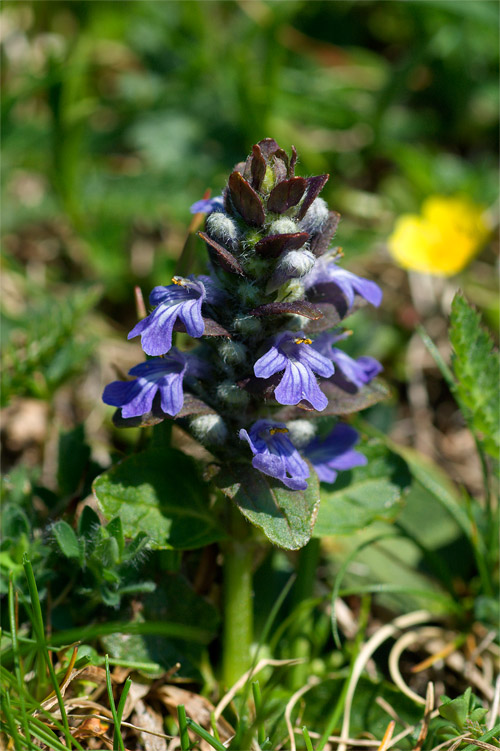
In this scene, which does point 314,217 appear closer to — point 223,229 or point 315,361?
point 223,229

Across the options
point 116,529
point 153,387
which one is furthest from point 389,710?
point 153,387

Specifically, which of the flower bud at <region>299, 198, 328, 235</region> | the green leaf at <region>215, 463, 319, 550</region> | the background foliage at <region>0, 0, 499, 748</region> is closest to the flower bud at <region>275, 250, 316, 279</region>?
the flower bud at <region>299, 198, 328, 235</region>

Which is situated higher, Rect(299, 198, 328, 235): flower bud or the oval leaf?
the oval leaf

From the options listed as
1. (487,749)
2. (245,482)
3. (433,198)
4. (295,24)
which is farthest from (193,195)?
(487,749)

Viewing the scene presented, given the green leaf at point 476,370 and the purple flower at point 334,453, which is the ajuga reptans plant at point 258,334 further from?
the green leaf at point 476,370

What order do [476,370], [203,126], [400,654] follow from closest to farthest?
[476,370], [400,654], [203,126]

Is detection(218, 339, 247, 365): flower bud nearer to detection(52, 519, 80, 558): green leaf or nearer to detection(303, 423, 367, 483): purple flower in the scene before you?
detection(303, 423, 367, 483): purple flower

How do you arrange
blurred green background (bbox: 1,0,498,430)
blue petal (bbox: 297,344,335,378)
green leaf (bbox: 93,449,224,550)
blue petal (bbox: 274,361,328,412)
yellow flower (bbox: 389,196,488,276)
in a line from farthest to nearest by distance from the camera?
yellow flower (bbox: 389,196,488,276) < blurred green background (bbox: 1,0,498,430) < green leaf (bbox: 93,449,224,550) < blue petal (bbox: 297,344,335,378) < blue petal (bbox: 274,361,328,412)
